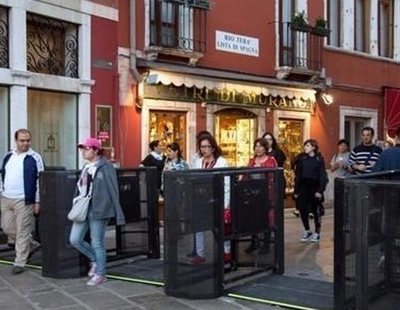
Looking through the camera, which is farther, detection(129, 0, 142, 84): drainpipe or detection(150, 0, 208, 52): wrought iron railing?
detection(150, 0, 208, 52): wrought iron railing

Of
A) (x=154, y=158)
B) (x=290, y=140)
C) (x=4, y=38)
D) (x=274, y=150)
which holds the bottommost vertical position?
(x=154, y=158)

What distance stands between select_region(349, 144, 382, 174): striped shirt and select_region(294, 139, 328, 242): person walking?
50cm

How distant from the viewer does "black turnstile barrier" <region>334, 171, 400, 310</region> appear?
5465 mm

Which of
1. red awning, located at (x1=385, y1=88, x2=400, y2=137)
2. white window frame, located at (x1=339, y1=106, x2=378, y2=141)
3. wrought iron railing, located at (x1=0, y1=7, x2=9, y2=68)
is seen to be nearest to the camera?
wrought iron railing, located at (x1=0, y1=7, x2=9, y2=68)

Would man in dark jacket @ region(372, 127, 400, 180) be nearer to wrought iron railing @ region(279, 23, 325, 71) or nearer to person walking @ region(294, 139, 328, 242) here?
person walking @ region(294, 139, 328, 242)

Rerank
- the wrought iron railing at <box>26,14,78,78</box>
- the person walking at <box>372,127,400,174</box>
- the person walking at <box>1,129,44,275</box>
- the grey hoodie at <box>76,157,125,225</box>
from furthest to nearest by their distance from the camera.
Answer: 1. the wrought iron railing at <box>26,14,78,78</box>
2. the person walking at <box>1,129,44,275</box>
3. the person walking at <box>372,127,400,174</box>
4. the grey hoodie at <box>76,157,125,225</box>

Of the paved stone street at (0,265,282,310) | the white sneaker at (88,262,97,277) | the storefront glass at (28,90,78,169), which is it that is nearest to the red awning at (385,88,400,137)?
the storefront glass at (28,90,78,169)

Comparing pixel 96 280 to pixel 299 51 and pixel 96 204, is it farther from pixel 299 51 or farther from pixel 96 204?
pixel 299 51

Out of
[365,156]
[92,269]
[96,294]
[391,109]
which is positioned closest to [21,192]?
[92,269]

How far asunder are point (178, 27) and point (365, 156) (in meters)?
5.23

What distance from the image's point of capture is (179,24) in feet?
46.0

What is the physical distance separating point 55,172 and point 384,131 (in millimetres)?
14251

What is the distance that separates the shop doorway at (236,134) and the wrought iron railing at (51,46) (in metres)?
4.07

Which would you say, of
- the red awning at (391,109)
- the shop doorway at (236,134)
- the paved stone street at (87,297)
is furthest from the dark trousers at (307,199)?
the red awning at (391,109)
